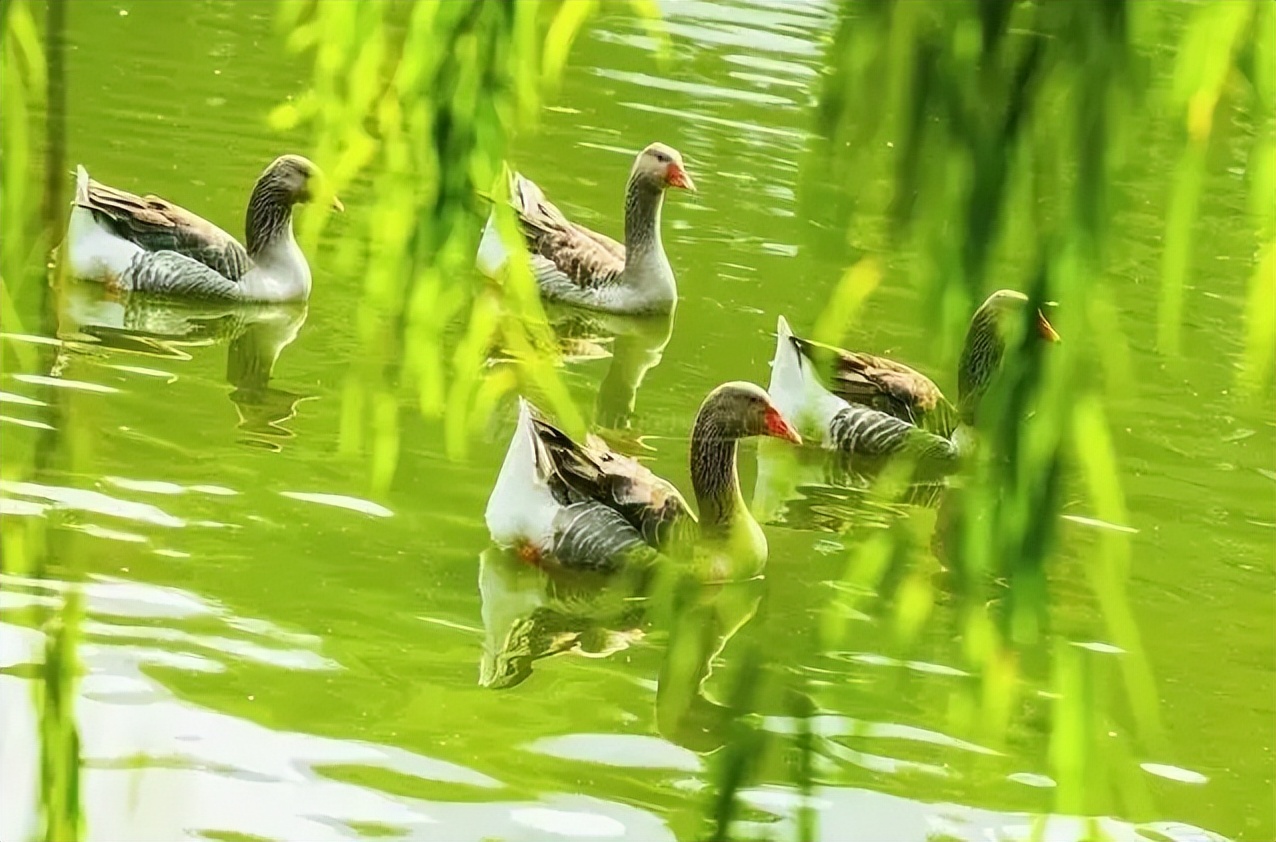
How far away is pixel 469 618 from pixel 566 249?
375cm

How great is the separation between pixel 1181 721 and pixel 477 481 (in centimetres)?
220

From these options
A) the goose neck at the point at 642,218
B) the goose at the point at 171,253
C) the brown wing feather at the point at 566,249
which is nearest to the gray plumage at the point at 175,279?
the goose at the point at 171,253

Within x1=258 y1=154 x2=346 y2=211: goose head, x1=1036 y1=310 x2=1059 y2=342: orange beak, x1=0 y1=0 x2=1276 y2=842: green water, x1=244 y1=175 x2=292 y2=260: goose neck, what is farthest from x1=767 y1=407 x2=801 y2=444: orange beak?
x1=1036 y1=310 x2=1059 y2=342: orange beak

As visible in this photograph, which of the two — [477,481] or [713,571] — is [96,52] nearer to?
[477,481]

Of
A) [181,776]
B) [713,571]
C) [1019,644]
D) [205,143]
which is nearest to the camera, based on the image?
[1019,644]

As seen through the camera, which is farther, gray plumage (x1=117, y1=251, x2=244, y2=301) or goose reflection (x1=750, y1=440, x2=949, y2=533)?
gray plumage (x1=117, y1=251, x2=244, y2=301)

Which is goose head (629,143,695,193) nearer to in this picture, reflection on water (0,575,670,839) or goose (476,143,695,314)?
goose (476,143,695,314)

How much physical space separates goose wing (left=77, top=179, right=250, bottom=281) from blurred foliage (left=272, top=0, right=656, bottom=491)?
5.99 meters

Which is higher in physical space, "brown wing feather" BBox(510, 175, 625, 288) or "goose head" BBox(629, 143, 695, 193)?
"goose head" BBox(629, 143, 695, 193)

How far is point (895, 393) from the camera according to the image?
271 inches

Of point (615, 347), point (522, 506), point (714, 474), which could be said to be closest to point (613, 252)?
point (615, 347)

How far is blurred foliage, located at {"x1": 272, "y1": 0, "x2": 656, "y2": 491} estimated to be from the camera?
1575mm

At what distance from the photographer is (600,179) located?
10.3m

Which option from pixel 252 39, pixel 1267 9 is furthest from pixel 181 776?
pixel 252 39
